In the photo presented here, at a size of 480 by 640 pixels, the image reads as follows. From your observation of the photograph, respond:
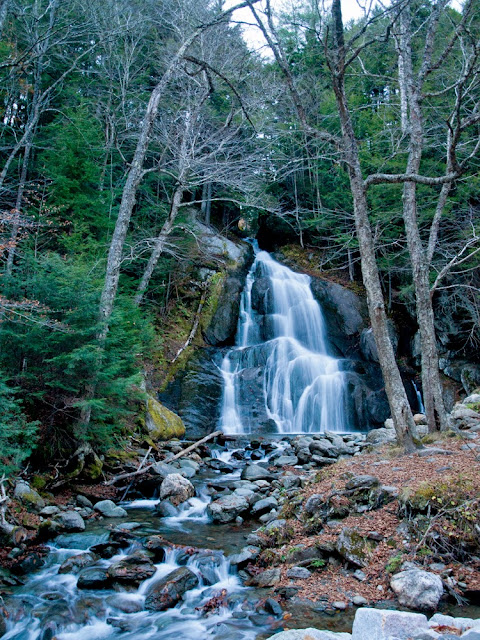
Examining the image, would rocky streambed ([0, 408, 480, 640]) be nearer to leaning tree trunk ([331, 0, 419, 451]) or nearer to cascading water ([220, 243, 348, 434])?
leaning tree trunk ([331, 0, 419, 451])

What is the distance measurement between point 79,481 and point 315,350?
11272 mm

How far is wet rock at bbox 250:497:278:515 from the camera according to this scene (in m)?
6.39

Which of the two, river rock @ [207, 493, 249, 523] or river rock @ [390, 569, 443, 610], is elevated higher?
river rock @ [390, 569, 443, 610]

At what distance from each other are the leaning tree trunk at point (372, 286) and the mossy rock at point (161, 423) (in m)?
6.41

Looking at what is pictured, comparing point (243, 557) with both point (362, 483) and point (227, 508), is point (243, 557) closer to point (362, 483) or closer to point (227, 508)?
point (362, 483)

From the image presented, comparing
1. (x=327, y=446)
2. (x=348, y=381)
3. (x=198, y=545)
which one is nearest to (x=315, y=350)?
(x=348, y=381)

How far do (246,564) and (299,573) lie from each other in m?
0.84

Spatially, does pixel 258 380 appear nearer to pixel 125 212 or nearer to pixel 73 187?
pixel 125 212

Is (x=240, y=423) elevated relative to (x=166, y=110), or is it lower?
lower

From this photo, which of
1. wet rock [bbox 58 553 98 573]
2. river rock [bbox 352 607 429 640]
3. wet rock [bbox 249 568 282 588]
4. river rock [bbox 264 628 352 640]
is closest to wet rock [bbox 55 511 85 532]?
wet rock [bbox 58 553 98 573]

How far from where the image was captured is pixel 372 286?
6277 mm

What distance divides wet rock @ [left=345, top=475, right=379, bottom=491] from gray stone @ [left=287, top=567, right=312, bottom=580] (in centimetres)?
113

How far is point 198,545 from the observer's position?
541 cm

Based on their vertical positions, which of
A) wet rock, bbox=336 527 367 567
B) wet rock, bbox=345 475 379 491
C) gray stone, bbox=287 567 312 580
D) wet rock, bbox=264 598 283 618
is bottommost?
wet rock, bbox=264 598 283 618
